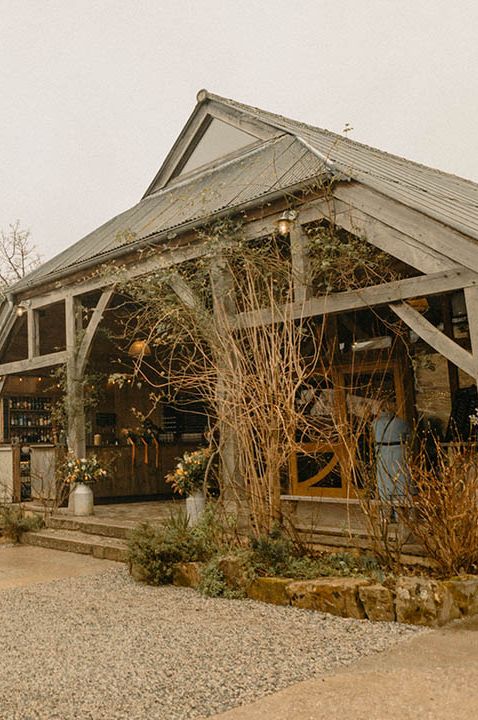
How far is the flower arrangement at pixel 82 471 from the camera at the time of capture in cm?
895

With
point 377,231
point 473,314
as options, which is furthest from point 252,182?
point 473,314

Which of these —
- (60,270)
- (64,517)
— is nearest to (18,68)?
(60,270)

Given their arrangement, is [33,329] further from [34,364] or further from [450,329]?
[450,329]

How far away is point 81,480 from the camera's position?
8.97m

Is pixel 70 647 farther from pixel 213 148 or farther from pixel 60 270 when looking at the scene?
pixel 213 148

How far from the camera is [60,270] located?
970 cm

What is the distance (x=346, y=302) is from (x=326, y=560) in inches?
95.5

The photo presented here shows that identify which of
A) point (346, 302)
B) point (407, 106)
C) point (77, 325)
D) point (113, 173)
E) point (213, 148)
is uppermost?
point (113, 173)

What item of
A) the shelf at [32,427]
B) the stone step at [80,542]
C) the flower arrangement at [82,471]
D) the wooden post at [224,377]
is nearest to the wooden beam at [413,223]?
the wooden post at [224,377]

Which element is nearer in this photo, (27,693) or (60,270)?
(27,693)

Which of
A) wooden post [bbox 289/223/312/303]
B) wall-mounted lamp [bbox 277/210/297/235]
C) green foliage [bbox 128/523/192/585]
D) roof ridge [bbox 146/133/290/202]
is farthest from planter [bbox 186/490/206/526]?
roof ridge [bbox 146/133/290/202]

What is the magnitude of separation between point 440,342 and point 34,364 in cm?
687

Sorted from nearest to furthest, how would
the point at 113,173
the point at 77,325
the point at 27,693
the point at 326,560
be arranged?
1. the point at 27,693
2. the point at 326,560
3. the point at 77,325
4. the point at 113,173

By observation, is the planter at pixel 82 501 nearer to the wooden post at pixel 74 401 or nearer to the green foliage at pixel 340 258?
the wooden post at pixel 74 401
